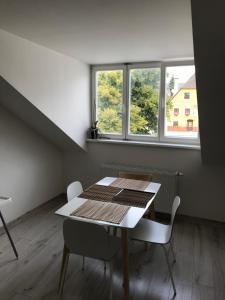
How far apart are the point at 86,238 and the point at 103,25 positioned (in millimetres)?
1647

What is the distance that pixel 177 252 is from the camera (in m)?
2.68

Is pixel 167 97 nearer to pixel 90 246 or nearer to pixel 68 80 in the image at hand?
pixel 68 80

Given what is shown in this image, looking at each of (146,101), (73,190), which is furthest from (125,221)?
(146,101)

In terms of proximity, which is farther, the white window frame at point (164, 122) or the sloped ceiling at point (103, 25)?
the white window frame at point (164, 122)

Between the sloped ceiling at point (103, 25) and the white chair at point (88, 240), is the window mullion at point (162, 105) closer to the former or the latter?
the sloped ceiling at point (103, 25)

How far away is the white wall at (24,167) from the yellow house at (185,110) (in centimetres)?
191

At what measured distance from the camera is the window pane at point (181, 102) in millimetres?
3418

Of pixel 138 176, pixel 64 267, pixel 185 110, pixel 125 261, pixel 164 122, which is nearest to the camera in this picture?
pixel 125 261

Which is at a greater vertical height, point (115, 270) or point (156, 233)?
point (156, 233)

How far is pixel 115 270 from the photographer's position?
2369 millimetres

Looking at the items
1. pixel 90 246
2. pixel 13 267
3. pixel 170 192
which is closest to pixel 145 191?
pixel 90 246

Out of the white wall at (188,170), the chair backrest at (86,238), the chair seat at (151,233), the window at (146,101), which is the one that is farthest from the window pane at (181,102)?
the chair backrest at (86,238)

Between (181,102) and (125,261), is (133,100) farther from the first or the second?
(125,261)

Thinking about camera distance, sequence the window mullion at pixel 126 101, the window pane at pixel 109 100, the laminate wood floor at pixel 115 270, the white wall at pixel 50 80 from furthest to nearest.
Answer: the window pane at pixel 109 100 < the window mullion at pixel 126 101 < the white wall at pixel 50 80 < the laminate wood floor at pixel 115 270
